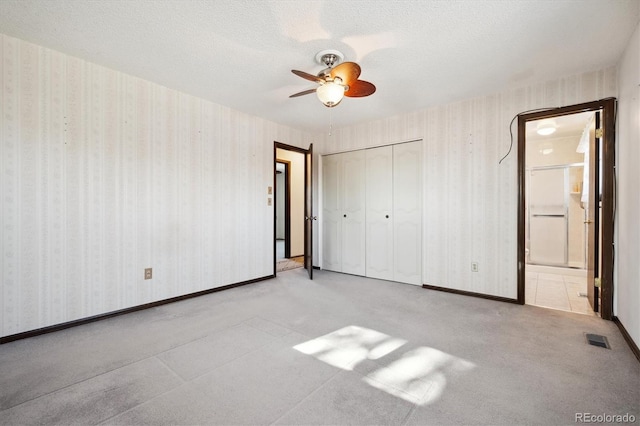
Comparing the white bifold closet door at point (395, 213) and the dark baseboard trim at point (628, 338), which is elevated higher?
the white bifold closet door at point (395, 213)

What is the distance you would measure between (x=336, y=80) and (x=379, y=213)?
249 cm

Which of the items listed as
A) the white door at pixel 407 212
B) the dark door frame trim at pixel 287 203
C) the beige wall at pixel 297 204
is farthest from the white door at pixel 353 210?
the beige wall at pixel 297 204

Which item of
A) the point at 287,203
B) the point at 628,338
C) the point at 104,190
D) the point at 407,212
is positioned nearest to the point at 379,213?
the point at 407,212

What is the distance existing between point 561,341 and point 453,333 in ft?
2.62

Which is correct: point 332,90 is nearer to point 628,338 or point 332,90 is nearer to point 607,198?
point 607,198

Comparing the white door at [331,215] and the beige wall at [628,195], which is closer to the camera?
the beige wall at [628,195]

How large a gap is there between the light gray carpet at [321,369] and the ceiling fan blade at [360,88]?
6.80ft

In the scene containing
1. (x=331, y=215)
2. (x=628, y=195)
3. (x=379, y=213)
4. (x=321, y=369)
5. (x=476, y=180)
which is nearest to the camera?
(x=321, y=369)

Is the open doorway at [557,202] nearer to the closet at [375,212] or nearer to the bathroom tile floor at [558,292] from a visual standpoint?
the bathroom tile floor at [558,292]

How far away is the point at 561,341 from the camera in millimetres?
2285

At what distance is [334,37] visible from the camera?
226 centimetres

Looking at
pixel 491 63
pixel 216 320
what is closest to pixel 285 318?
pixel 216 320

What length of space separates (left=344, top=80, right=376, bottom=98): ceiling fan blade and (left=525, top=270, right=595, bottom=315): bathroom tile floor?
Result: 2.91 m

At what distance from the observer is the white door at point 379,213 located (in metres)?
4.30
